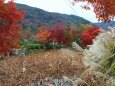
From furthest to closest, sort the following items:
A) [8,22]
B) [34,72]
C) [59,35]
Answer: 1. [59,35]
2. [8,22]
3. [34,72]

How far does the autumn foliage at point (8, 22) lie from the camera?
3422 cm

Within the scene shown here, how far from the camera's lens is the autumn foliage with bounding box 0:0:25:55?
34219 millimetres

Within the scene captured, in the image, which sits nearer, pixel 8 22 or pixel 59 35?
pixel 8 22

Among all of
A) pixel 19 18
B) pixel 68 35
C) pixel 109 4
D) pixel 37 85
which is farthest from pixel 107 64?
pixel 68 35

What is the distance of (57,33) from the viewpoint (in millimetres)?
76062

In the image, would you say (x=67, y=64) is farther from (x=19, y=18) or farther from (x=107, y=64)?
(x=19, y=18)

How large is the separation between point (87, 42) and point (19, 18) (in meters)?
31.8

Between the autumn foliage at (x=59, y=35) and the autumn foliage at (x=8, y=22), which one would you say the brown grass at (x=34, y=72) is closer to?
the autumn foliage at (x=8, y=22)

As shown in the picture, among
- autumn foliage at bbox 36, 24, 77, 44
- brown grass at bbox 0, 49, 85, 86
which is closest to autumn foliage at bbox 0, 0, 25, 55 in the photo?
brown grass at bbox 0, 49, 85, 86

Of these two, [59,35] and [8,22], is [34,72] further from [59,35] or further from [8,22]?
[59,35]

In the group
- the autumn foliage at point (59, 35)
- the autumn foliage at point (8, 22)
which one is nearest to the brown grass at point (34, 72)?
the autumn foliage at point (8, 22)

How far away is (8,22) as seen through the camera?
35.9 m

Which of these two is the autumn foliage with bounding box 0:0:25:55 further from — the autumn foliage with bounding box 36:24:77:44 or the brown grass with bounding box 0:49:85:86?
the autumn foliage with bounding box 36:24:77:44

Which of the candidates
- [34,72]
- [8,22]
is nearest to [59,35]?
[8,22]
